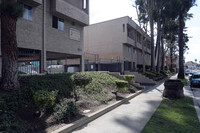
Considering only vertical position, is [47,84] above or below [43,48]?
below

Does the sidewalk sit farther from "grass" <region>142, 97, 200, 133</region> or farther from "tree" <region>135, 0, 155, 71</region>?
"tree" <region>135, 0, 155, 71</region>

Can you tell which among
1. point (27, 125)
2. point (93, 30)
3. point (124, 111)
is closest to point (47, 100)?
point (27, 125)

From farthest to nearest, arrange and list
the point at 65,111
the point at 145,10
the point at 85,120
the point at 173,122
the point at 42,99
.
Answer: the point at 145,10 < the point at 173,122 < the point at 85,120 < the point at 65,111 < the point at 42,99

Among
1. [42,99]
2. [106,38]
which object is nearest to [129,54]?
[106,38]

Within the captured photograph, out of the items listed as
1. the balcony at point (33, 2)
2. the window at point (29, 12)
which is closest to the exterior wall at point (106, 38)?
the balcony at point (33, 2)

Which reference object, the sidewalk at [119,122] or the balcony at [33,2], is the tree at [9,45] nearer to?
the sidewalk at [119,122]

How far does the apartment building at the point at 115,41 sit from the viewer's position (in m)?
22.6

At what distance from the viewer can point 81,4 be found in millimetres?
15406

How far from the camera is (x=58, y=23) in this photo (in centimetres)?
1270

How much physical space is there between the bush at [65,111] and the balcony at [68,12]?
9.26 meters

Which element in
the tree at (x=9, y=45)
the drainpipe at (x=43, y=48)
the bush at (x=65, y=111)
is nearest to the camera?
the bush at (x=65, y=111)

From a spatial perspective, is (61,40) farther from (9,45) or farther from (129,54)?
(129,54)

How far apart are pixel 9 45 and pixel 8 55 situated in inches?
15.8

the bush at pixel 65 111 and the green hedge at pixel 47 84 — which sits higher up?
the green hedge at pixel 47 84
